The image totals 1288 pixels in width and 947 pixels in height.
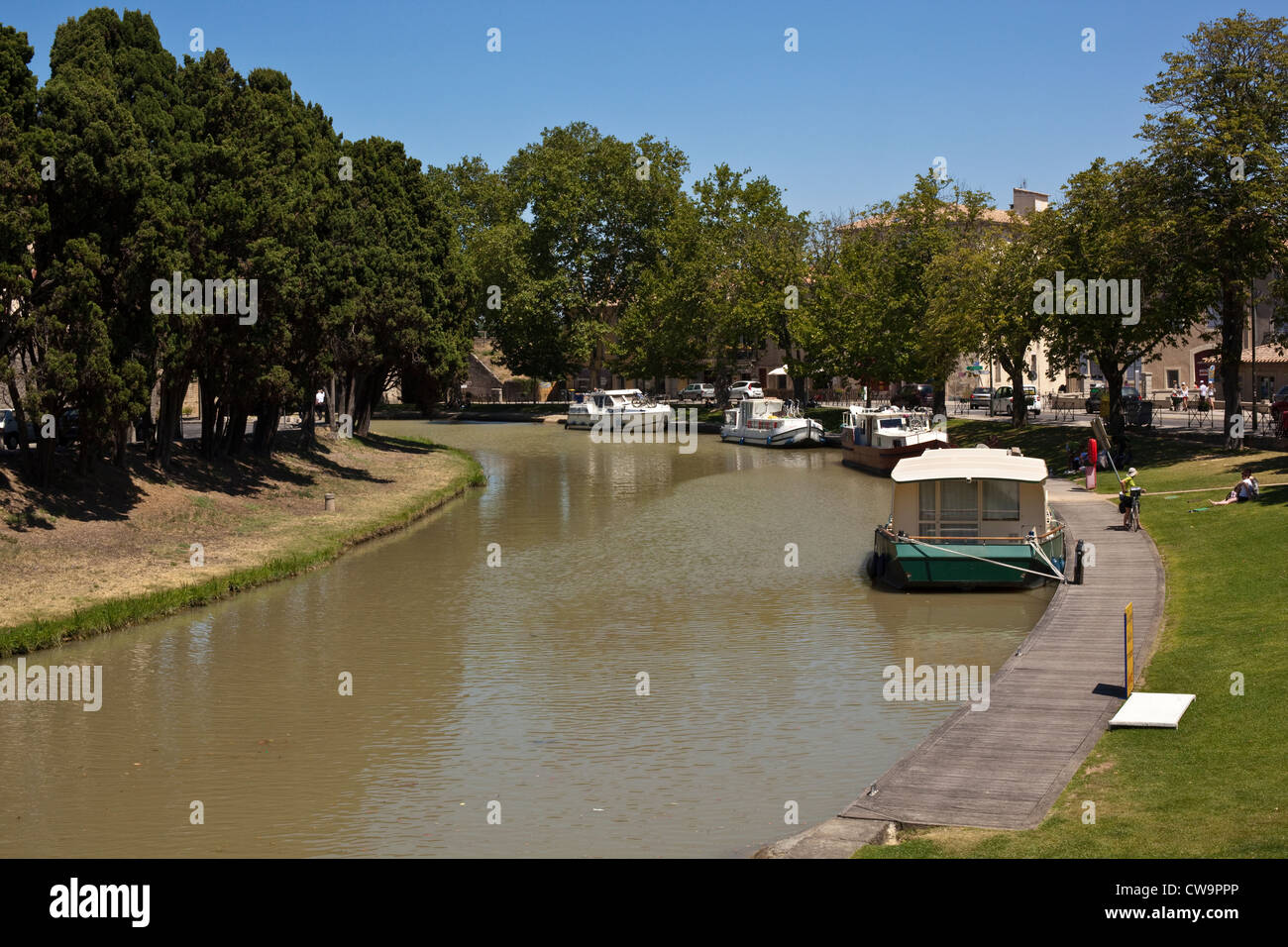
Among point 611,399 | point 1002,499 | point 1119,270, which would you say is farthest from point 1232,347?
point 611,399

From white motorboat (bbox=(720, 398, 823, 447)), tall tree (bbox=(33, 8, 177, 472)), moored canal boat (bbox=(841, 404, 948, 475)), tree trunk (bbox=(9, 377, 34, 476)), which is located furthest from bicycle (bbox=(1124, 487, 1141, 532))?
white motorboat (bbox=(720, 398, 823, 447))

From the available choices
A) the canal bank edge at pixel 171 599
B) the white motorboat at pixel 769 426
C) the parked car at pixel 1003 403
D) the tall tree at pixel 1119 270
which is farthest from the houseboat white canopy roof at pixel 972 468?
the parked car at pixel 1003 403

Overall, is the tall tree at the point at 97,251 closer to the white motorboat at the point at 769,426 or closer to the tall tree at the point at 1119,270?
the tall tree at the point at 1119,270

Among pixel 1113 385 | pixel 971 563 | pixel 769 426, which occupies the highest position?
pixel 1113 385

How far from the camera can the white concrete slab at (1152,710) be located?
17062 mm

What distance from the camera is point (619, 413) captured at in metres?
97.9

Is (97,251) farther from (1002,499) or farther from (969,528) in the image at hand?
(1002,499)

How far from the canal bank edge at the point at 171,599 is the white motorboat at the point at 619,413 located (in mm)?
53292

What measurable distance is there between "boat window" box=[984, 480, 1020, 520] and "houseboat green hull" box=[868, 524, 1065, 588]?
1253 millimetres

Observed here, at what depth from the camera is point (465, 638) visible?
89.1 feet

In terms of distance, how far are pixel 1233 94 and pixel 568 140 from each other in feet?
287

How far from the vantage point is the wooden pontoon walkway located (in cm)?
1462

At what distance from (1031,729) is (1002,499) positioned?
1581 centimetres

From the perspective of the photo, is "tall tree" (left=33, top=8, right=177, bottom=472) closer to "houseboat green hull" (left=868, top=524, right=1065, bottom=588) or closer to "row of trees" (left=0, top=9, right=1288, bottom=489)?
"row of trees" (left=0, top=9, right=1288, bottom=489)
